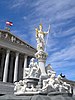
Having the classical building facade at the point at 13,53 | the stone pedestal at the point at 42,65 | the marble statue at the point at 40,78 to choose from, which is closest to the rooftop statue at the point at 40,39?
the marble statue at the point at 40,78

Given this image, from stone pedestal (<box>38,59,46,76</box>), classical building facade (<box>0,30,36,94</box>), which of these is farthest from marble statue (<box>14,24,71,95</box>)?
classical building facade (<box>0,30,36,94</box>)

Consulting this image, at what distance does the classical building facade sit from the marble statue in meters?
28.9

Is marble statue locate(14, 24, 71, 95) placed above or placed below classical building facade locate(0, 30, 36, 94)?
below

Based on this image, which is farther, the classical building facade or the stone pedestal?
the classical building facade

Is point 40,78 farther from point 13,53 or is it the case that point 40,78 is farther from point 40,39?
point 13,53

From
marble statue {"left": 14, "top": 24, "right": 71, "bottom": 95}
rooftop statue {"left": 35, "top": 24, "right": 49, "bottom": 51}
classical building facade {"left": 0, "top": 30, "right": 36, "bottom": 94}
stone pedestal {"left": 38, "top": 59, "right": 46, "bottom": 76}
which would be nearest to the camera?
marble statue {"left": 14, "top": 24, "right": 71, "bottom": 95}

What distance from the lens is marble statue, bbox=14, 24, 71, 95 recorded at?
15.0m

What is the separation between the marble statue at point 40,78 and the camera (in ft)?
49.4

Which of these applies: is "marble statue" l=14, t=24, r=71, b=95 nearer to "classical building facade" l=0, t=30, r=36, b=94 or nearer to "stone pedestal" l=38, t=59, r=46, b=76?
"stone pedestal" l=38, t=59, r=46, b=76

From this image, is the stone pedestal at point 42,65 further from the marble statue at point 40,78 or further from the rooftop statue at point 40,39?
the rooftop statue at point 40,39

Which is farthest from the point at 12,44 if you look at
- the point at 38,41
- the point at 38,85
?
the point at 38,85

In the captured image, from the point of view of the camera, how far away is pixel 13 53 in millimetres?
53562

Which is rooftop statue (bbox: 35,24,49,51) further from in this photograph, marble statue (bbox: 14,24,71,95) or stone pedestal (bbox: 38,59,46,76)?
stone pedestal (bbox: 38,59,46,76)

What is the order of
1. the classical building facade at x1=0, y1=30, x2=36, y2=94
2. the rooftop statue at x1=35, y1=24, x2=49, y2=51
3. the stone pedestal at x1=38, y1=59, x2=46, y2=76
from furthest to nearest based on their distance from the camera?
the classical building facade at x1=0, y1=30, x2=36, y2=94, the rooftop statue at x1=35, y1=24, x2=49, y2=51, the stone pedestal at x1=38, y1=59, x2=46, y2=76
